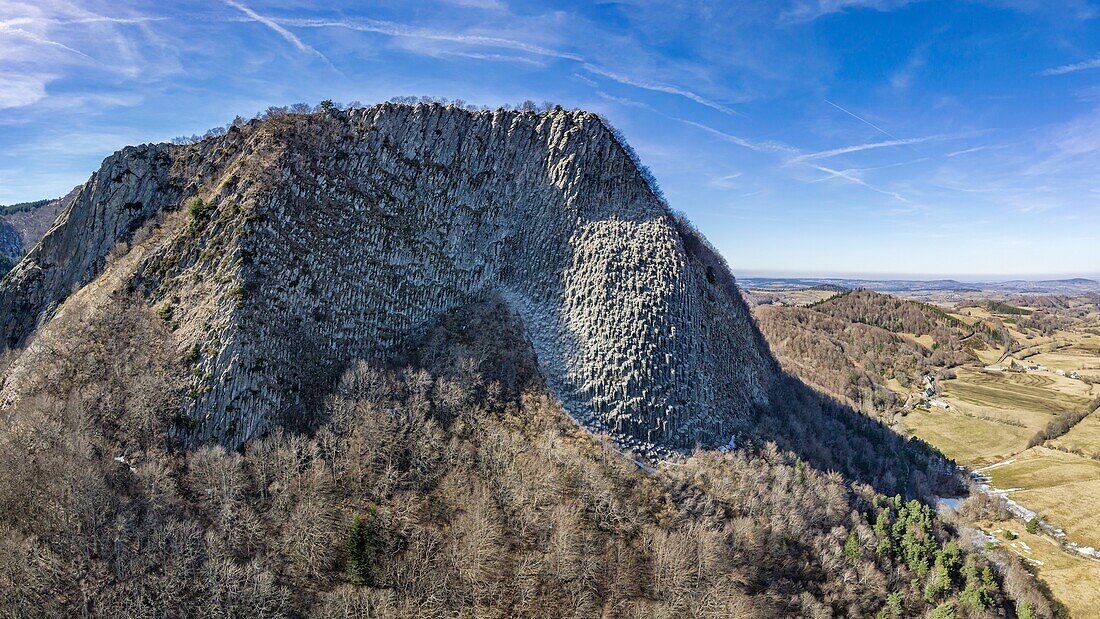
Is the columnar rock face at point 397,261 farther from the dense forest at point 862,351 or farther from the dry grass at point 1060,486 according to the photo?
the dense forest at point 862,351

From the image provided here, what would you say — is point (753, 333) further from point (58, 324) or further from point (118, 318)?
point (58, 324)

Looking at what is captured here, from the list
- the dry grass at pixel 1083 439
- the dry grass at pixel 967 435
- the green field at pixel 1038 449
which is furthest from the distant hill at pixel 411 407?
the dry grass at pixel 1083 439

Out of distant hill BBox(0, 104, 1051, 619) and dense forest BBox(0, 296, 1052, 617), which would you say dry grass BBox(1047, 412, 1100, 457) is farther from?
dense forest BBox(0, 296, 1052, 617)

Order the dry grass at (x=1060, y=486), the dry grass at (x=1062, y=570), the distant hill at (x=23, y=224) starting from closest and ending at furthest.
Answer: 1. the dry grass at (x=1062, y=570)
2. the dry grass at (x=1060, y=486)
3. the distant hill at (x=23, y=224)

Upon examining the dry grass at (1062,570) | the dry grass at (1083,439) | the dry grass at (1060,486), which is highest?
the dry grass at (1083,439)

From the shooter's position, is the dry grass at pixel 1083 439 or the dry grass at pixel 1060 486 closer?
the dry grass at pixel 1060 486

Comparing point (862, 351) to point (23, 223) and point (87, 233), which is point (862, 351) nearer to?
point (87, 233)

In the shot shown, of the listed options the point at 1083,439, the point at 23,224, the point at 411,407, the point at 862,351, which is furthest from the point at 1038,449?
the point at 23,224

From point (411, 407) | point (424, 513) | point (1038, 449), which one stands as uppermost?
point (411, 407)
